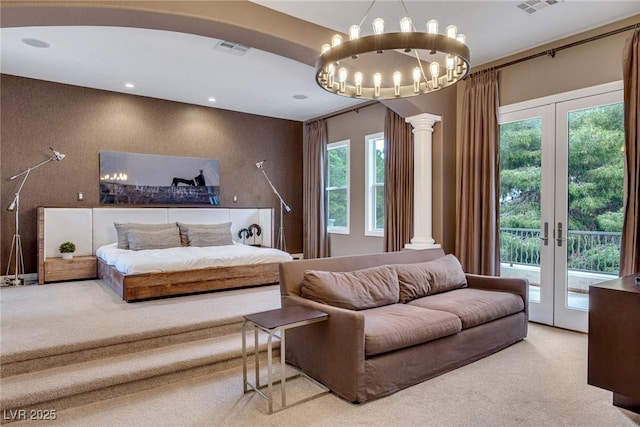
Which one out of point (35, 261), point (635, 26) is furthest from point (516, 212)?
point (35, 261)

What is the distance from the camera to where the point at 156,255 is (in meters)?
4.80

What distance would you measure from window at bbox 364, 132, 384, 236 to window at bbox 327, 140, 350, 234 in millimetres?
510

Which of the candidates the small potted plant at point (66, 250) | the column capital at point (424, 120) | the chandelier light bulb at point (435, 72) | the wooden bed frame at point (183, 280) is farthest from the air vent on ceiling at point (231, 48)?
the small potted plant at point (66, 250)

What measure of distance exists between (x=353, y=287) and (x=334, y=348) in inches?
24.6

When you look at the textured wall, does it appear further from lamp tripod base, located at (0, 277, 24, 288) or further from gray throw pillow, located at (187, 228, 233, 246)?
gray throw pillow, located at (187, 228, 233, 246)

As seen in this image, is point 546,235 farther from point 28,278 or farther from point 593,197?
point 28,278

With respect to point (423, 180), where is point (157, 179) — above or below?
above

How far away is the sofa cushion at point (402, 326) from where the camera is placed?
8.44ft

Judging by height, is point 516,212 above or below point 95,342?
above

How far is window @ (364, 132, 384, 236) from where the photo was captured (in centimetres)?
641

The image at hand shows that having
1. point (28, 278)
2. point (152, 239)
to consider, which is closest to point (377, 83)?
point (152, 239)

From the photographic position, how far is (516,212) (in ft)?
14.8

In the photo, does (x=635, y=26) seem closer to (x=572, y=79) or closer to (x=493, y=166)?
(x=572, y=79)

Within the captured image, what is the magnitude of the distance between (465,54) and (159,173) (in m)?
5.37
